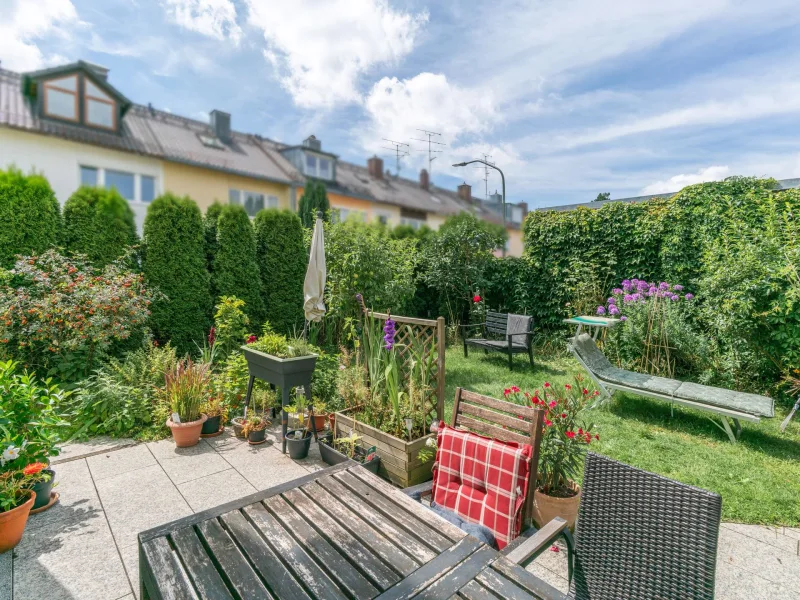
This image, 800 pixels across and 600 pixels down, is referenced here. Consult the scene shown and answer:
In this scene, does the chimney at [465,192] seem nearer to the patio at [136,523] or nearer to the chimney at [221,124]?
the chimney at [221,124]

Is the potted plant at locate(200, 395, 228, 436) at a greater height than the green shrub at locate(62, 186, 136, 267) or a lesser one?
lesser

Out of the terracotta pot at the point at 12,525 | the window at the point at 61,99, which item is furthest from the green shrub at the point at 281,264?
the terracotta pot at the point at 12,525

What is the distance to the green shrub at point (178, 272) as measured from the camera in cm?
528

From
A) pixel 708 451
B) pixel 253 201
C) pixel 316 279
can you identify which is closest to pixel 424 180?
pixel 316 279

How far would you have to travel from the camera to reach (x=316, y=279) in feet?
15.0

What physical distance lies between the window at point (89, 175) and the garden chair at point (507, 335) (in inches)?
191

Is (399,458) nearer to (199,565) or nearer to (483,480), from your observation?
(483,480)

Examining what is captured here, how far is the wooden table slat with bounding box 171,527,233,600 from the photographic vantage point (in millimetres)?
1144

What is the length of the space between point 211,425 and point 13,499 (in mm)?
1687

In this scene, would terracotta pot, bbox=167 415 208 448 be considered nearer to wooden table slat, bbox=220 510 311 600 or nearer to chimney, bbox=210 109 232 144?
wooden table slat, bbox=220 510 311 600

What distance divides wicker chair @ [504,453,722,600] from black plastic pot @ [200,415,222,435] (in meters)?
3.11

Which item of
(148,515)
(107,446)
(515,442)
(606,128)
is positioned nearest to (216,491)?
(148,515)

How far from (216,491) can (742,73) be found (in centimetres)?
581

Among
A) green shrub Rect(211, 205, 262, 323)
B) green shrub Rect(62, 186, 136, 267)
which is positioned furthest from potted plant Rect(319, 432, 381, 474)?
green shrub Rect(62, 186, 136, 267)
